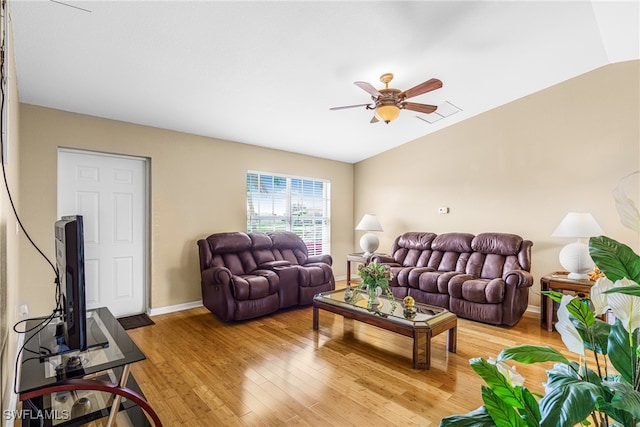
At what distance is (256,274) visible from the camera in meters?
4.18

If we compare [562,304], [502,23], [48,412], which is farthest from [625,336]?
[502,23]

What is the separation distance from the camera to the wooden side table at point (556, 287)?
11.1ft

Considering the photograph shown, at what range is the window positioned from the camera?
5.20 metres

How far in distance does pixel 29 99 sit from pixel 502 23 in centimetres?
446

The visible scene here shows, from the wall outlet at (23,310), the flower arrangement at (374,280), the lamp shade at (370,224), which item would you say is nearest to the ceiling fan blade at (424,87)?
the flower arrangement at (374,280)

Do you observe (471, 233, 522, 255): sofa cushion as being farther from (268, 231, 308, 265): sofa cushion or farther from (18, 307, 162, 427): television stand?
(18, 307, 162, 427): television stand

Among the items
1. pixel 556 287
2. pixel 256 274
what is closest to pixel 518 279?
pixel 556 287

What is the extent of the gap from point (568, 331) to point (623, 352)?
93 mm

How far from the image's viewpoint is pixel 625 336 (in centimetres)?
67

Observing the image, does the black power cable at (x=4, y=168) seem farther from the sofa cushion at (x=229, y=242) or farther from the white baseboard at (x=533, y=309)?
the white baseboard at (x=533, y=309)

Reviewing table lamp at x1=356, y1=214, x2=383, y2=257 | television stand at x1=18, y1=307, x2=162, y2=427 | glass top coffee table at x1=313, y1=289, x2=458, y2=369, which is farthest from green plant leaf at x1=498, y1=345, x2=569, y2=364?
table lamp at x1=356, y1=214, x2=383, y2=257

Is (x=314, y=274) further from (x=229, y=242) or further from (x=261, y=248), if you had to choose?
(x=229, y=242)

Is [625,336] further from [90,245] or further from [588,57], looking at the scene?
[90,245]

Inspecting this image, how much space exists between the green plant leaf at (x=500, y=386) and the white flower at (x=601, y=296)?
23cm
